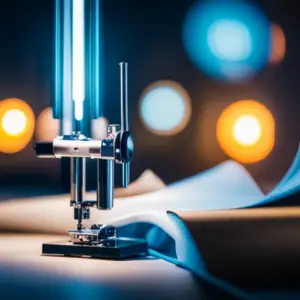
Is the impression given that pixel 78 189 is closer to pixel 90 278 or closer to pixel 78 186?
pixel 78 186

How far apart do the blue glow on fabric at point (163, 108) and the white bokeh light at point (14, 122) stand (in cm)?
34

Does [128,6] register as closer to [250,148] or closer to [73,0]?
[73,0]

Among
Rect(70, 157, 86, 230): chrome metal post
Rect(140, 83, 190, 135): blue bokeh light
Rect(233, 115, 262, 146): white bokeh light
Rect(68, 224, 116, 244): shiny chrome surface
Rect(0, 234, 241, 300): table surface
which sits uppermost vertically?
Rect(140, 83, 190, 135): blue bokeh light

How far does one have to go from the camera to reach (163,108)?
1929 millimetres

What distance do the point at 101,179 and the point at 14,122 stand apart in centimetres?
49

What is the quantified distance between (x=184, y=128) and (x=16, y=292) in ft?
2.55

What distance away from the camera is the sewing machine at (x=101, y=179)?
1629 millimetres

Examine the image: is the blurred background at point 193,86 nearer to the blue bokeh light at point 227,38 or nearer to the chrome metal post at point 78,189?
the blue bokeh light at point 227,38

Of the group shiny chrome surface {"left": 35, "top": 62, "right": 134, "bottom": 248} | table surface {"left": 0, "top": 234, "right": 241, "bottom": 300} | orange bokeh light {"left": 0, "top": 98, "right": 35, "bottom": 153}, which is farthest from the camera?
orange bokeh light {"left": 0, "top": 98, "right": 35, "bottom": 153}

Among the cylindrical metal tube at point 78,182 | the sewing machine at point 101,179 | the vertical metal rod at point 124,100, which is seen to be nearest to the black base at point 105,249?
the sewing machine at point 101,179

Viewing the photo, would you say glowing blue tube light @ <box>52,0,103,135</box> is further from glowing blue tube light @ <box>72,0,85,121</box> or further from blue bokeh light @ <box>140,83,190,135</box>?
blue bokeh light @ <box>140,83,190,135</box>

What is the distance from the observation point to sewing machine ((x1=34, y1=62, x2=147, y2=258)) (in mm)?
1629

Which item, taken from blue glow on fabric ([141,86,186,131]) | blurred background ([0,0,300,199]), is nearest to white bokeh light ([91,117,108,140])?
blurred background ([0,0,300,199])

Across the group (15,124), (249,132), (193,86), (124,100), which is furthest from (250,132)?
(15,124)
